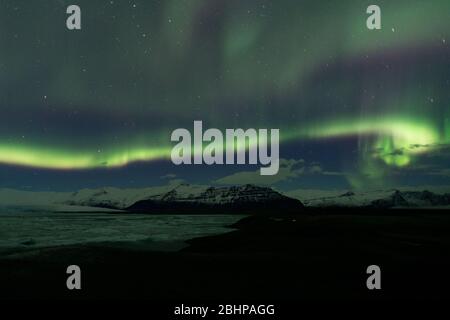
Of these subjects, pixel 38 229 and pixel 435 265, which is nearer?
pixel 435 265

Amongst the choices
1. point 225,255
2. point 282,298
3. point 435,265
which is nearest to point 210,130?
point 225,255

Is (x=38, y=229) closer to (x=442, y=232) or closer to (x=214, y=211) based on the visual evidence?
(x=214, y=211)

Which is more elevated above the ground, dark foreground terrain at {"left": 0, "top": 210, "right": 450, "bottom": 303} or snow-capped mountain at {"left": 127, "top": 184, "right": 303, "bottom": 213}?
snow-capped mountain at {"left": 127, "top": 184, "right": 303, "bottom": 213}

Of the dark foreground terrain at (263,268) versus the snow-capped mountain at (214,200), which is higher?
the snow-capped mountain at (214,200)

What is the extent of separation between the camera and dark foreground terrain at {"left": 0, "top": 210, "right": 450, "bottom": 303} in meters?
6.47

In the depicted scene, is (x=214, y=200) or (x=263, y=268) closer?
(x=263, y=268)

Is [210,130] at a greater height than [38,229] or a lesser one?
greater

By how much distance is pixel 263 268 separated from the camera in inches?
270

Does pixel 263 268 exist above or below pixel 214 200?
below

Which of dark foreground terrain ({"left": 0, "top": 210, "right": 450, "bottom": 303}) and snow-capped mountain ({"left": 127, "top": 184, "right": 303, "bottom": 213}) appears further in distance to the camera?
snow-capped mountain ({"left": 127, "top": 184, "right": 303, "bottom": 213})

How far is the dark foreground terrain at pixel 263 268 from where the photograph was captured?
6.47 metres

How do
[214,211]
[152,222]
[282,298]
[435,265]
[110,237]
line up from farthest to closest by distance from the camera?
1. [214,211]
2. [152,222]
3. [110,237]
4. [435,265]
5. [282,298]

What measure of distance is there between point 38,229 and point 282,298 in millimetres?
4235

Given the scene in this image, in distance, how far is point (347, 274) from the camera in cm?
666
